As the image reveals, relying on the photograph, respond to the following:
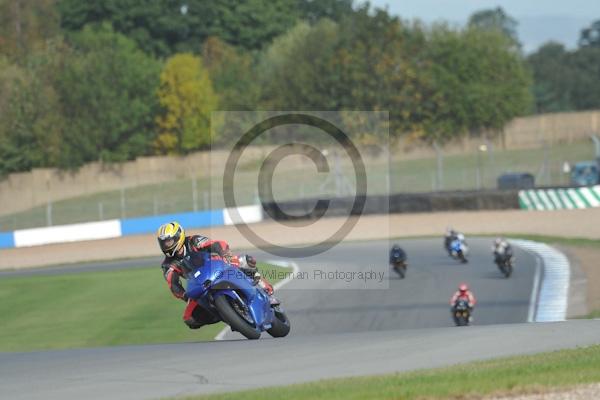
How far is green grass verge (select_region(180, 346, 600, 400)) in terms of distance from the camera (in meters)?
8.48

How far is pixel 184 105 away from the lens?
224 ft

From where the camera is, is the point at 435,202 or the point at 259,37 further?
the point at 259,37

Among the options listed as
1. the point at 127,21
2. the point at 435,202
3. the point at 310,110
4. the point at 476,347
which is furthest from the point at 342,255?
the point at 127,21

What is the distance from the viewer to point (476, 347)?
10.7 metres

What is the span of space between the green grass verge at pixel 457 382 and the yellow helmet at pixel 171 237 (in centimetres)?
342

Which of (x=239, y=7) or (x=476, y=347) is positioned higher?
(x=239, y=7)

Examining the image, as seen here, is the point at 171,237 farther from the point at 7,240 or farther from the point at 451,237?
the point at 7,240

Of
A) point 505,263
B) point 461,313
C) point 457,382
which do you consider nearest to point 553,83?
point 505,263

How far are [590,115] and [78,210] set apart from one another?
35.6 m

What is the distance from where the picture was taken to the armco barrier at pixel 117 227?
146ft

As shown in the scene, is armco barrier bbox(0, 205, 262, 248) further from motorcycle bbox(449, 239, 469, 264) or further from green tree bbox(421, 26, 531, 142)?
green tree bbox(421, 26, 531, 142)

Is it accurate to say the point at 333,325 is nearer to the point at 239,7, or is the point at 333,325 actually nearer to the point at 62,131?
the point at 62,131

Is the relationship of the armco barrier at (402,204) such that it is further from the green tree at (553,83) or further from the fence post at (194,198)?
the green tree at (553,83)

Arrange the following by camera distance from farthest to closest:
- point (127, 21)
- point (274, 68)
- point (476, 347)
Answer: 1. point (127, 21)
2. point (274, 68)
3. point (476, 347)
